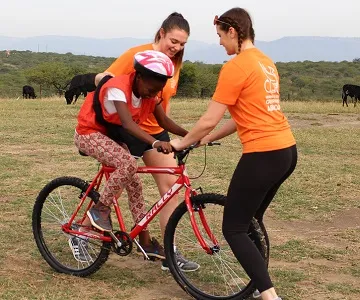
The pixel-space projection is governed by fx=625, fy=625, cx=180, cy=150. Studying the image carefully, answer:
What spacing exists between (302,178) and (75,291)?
4.89 meters

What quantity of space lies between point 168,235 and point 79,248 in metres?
0.92

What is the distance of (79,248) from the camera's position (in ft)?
16.1

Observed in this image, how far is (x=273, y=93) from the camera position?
3705 mm

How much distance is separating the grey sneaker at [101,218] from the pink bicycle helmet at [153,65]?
1050 mm

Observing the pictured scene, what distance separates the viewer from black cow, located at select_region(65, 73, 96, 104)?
24.7 metres

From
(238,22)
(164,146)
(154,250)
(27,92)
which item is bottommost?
(27,92)

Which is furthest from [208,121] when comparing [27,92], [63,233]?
[27,92]

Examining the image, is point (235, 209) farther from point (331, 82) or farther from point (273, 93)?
point (331, 82)

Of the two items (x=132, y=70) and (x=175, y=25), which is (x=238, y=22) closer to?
(x=175, y=25)

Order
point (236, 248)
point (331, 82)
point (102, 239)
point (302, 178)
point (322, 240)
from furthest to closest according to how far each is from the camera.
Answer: point (331, 82) < point (302, 178) < point (322, 240) < point (102, 239) < point (236, 248)

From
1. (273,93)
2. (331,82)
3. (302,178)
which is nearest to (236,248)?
(273,93)

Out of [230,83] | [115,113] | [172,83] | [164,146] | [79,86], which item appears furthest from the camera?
[79,86]

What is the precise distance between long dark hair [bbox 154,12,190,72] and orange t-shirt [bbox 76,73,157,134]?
0.48m

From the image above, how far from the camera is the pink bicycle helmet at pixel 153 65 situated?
411 cm
